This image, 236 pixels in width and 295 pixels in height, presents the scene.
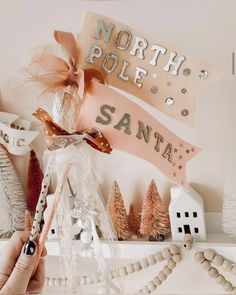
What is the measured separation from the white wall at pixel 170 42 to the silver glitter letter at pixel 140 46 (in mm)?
122

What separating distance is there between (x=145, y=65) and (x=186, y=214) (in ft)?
0.98

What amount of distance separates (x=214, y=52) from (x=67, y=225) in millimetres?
402

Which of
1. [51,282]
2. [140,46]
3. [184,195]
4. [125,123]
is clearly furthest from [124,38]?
[51,282]

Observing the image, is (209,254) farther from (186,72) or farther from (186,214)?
(186,72)

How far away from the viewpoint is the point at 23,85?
80cm

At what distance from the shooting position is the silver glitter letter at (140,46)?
77cm

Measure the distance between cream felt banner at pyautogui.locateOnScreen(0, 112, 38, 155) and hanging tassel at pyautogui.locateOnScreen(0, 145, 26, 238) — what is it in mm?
19

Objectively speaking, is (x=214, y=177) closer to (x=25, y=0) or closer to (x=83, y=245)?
(x=83, y=245)

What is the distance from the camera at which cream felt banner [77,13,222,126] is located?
30.0 inches

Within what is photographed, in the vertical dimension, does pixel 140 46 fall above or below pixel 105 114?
above

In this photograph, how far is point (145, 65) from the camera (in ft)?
2.57

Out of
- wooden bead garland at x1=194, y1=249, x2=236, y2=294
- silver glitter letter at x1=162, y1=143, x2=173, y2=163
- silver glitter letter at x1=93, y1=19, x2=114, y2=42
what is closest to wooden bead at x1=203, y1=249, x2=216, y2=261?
wooden bead garland at x1=194, y1=249, x2=236, y2=294

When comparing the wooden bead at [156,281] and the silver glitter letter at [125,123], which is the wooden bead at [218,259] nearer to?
the wooden bead at [156,281]

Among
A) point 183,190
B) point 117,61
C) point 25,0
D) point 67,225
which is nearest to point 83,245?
point 67,225
